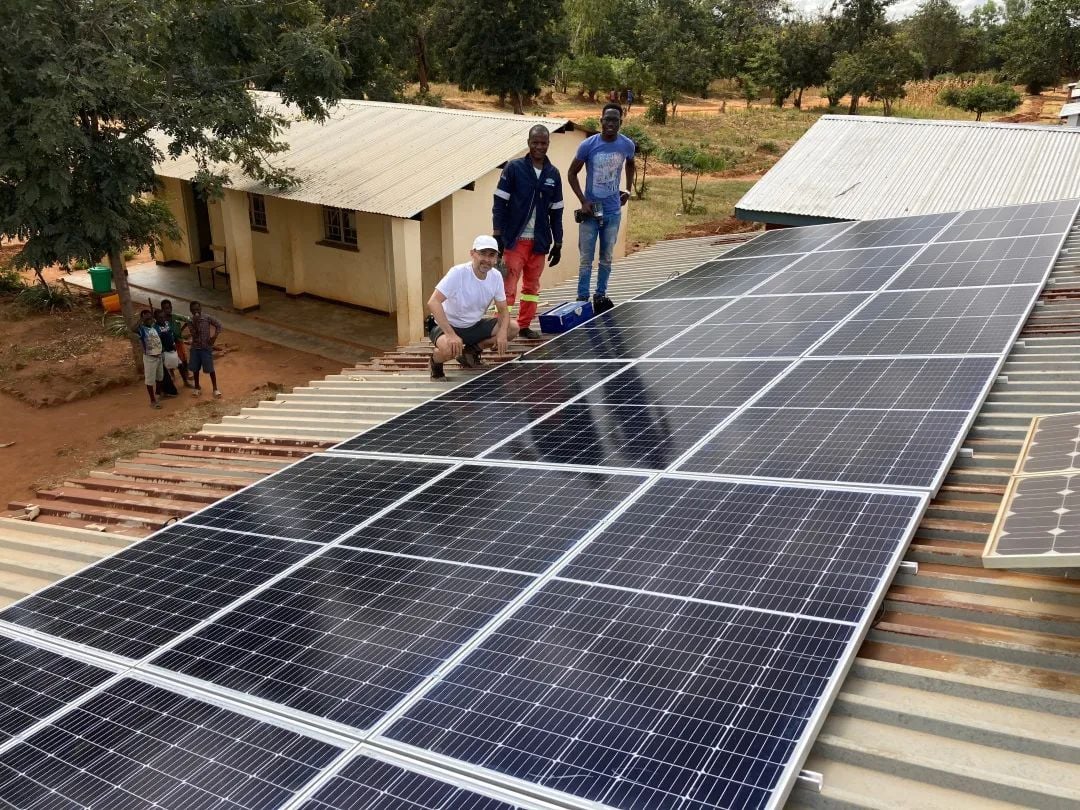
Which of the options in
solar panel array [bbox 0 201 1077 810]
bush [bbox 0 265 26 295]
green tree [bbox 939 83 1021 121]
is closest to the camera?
solar panel array [bbox 0 201 1077 810]

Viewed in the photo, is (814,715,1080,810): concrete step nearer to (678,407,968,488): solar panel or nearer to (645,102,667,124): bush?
(678,407,968,488): solar panel

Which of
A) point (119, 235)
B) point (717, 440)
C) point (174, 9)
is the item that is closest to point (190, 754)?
point (717, 440)

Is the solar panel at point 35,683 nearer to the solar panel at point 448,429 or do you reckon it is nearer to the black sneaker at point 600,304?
the solar panel at point 448,429

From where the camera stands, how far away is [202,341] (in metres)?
19.2

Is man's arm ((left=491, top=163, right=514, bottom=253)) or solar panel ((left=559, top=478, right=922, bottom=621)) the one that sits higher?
man's arm ((left=491, top=163, right=514, bottom=253))

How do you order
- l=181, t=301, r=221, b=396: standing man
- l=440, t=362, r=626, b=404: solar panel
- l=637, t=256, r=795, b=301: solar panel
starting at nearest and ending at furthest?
l=440, t=362, r=626, b=404: solar panel
l=637, t=256, r=795, b=301: solar panel
l=181, t=301, r=221, b=396: standing man

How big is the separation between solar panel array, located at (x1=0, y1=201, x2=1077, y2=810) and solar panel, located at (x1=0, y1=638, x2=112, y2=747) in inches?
0.7

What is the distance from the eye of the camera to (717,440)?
20.4ft

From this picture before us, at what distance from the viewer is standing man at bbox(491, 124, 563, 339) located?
413 inches

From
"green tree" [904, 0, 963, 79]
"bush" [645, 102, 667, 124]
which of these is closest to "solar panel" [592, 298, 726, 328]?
"bush" [645, 102, 667, 124]

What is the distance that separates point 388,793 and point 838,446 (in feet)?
12.2

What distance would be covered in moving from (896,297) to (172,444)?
8.21 meters

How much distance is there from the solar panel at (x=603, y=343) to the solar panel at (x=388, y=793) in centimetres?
592

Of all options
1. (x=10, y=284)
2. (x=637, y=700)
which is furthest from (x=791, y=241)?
(x=10, y=284)
